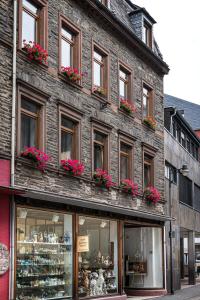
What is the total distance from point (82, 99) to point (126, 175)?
15.7 ft

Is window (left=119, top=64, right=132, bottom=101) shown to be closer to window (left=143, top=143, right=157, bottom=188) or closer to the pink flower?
the pink flower

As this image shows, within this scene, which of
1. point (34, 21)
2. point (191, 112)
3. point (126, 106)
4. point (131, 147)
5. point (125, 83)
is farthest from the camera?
point (191, 112)

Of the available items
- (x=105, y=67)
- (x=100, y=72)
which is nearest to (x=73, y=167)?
(x=100, y=72)

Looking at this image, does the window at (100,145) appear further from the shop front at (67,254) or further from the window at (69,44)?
the window at (69,44)

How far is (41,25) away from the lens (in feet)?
64.3

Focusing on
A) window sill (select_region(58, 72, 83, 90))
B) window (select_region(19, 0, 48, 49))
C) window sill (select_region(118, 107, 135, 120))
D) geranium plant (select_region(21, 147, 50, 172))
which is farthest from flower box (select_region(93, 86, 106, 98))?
geranium plant (select_region(21, 147, 50, 172))

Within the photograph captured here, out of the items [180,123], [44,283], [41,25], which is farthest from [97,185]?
[180,123]

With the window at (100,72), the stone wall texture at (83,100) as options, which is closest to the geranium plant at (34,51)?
the stone wall texture at (83,100)

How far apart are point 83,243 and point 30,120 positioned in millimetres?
4943

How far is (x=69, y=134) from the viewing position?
21.0 m

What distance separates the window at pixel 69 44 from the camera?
2100 centimetres

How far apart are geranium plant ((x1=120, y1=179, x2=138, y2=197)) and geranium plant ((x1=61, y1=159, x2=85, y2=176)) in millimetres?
3841

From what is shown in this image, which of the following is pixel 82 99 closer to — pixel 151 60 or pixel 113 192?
pixel 113 192

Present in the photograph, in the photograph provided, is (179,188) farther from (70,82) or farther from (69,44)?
(70,82)
